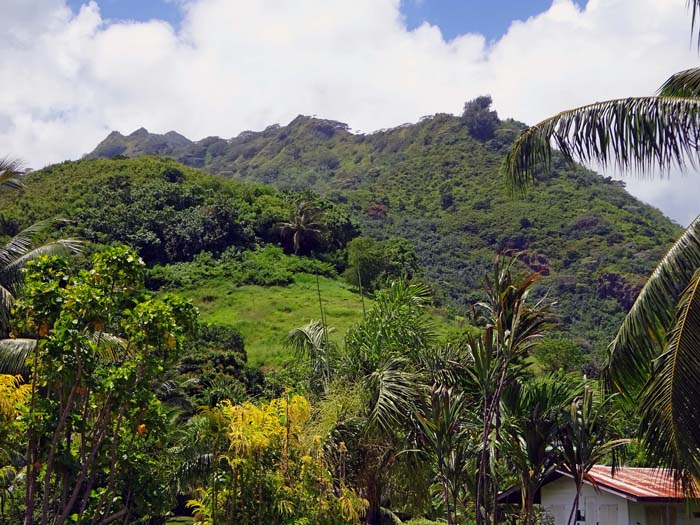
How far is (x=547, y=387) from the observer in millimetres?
13023

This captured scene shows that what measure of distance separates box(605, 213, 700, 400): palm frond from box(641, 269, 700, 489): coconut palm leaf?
45cm

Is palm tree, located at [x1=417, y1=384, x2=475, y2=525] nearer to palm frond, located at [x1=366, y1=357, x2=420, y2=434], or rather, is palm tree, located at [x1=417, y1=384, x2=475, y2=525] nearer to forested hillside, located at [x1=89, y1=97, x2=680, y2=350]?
palm frond, located at [x1=366, y1=357, x2=420, y2=434]

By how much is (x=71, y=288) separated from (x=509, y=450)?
631cm

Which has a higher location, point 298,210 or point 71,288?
point 298,210

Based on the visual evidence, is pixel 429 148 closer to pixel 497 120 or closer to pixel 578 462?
pixel 497 120

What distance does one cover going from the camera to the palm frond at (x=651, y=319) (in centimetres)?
1034

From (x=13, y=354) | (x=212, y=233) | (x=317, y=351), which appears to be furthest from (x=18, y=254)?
(x=212, y=233)

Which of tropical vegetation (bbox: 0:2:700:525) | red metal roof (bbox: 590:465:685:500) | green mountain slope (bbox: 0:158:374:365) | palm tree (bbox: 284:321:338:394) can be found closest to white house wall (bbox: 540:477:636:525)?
red metal roof (bbox: 590:465:685:500)

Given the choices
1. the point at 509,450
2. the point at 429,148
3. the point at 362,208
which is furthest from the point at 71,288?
the point at 429,148

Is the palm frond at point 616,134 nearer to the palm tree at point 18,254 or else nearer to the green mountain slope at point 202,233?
the palm tree at point 18,254

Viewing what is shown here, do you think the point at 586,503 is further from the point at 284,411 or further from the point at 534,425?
the point at 284,411

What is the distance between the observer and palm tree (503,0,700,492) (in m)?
9.38

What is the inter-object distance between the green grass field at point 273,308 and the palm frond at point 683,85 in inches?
1489

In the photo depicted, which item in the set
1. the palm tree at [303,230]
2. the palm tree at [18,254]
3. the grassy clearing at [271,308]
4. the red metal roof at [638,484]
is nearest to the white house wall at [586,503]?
the red metal roof at [638,484]
